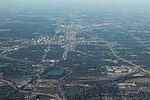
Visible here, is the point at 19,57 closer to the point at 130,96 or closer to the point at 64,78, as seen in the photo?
the point at 64,78

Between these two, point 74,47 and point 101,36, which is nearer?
point 74,47

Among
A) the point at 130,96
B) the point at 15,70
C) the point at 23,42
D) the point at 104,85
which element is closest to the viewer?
the point at 130,96

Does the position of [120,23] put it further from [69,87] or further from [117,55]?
[69,87]

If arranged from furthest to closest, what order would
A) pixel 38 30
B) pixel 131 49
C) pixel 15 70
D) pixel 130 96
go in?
pixel 38 30
pixel 131 49
pixel 15 70
pixel 130 96

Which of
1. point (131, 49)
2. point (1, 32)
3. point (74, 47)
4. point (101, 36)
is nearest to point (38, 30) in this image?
point (1, 32)

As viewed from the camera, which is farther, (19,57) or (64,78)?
(19,57)

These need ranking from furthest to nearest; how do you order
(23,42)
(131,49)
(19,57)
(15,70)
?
(23,42)
(131,49)
(19,57)
(15,70)

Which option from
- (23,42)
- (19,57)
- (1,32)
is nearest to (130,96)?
(19,57)

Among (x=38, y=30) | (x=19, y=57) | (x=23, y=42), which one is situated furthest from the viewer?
(x=38, y=30)
